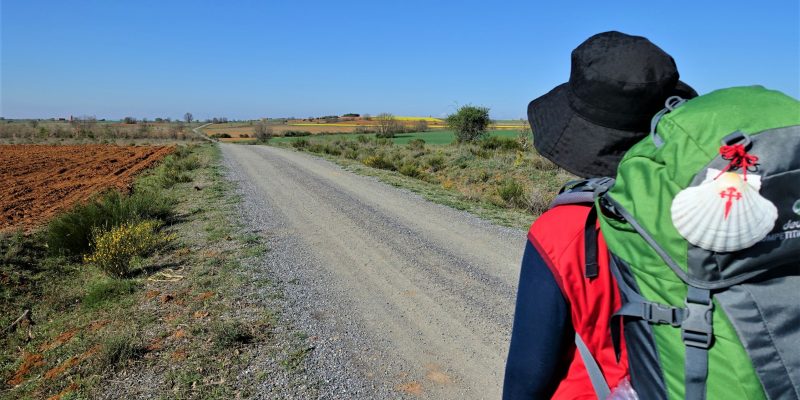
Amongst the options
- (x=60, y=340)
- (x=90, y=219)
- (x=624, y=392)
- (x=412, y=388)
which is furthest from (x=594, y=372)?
(x=90, y=219)

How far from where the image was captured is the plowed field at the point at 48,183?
37.0 ft

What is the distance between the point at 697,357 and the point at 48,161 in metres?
30.5

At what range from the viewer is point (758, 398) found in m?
0.87

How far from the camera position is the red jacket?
1.11 m

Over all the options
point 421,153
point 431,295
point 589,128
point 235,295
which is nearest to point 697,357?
point 589,128

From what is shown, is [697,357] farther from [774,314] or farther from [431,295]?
[431,295]

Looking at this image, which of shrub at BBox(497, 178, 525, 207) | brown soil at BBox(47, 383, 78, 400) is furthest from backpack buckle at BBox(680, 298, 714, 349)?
shrub at BBox(497, 178, 525, 207)

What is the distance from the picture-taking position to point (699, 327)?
888mm

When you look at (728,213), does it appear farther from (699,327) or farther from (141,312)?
(141,312)

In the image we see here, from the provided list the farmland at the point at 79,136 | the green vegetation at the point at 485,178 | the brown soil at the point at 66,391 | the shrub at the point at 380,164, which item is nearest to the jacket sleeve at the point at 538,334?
the brown soil at the point at 66,391

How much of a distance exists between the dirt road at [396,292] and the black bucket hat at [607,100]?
2641 millimetres

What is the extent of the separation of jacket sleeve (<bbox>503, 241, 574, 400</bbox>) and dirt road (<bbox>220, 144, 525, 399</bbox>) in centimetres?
240

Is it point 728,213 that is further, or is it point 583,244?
point 583,244

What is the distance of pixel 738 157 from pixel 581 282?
0.40m
